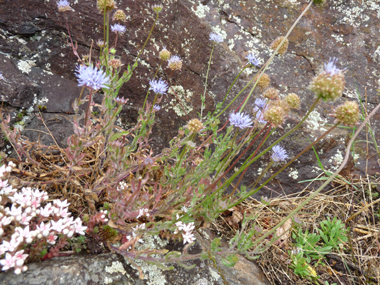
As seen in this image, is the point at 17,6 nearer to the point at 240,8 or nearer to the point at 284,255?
the point at 240,8

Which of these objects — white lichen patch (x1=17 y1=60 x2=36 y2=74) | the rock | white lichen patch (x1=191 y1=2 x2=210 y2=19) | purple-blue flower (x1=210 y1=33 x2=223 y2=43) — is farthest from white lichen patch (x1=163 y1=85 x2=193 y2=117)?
white lichen patch (x1=17 y1=60 x2=36 y2=74)

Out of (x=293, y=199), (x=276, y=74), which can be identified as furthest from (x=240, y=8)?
(x=293, y=199)

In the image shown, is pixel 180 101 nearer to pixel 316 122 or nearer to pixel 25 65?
pixel 25 65

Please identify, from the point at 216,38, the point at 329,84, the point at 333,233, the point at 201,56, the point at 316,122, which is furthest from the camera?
the point at 316,122

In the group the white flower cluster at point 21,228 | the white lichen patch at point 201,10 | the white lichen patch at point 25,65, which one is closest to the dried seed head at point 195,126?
the white flower cluster at point 21,228

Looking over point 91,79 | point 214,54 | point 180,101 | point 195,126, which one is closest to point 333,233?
point 195,126

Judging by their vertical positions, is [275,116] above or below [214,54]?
above

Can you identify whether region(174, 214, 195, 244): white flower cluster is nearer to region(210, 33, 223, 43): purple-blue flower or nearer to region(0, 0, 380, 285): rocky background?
region(0, 0, 380, 285): rocky background
